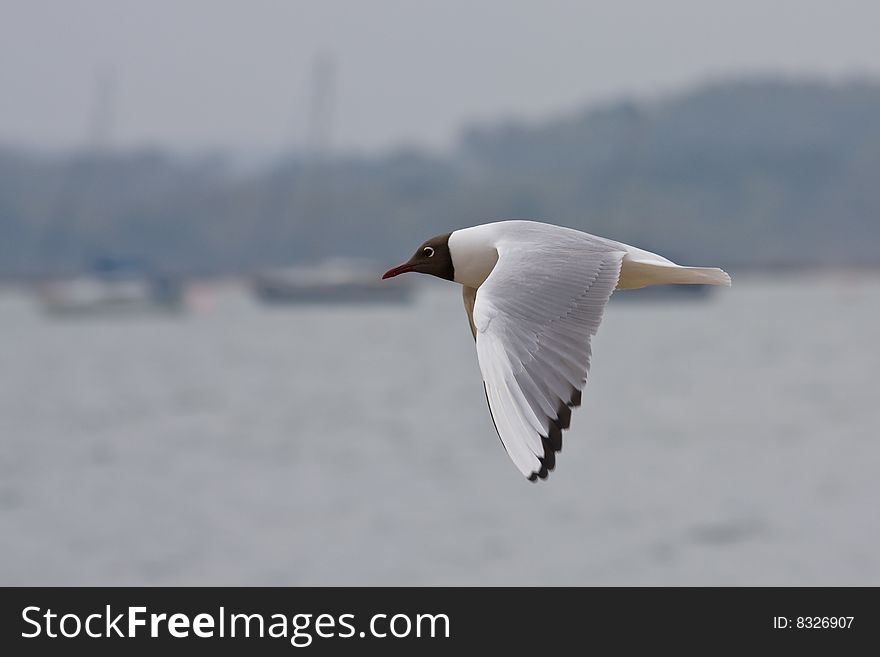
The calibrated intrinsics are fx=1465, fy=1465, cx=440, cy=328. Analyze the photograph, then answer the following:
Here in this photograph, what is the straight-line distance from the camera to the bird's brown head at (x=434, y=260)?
6773mm

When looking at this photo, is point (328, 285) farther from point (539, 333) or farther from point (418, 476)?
point (539, 333)

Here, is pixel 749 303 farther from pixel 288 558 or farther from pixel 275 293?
pixel 288 558

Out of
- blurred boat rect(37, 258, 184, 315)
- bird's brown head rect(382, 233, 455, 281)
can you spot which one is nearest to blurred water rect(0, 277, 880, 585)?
bird's brown head rect(382, 233, 455, 281)

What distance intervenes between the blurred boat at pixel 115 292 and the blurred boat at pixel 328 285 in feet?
19.6

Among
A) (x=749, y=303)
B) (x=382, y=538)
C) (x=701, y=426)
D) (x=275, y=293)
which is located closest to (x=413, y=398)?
(x=701, y=426)

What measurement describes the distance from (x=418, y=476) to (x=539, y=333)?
2473 centimetres

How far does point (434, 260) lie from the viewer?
22.2 feet

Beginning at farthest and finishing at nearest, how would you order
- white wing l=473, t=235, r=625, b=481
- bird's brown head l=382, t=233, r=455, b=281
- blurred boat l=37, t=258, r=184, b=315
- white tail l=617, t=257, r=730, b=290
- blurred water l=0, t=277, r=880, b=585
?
blurred boat l=37, t=258, r=184, b=315, blurred water l=0, t=277, r=880, b=585, bird's brown head l=382, t=233, r=455, b=281, white tail l=617, t=257, r=730, b=290, white wing l=473, t=235, r=625, b=481

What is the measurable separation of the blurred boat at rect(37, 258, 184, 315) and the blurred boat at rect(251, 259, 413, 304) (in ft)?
19.6

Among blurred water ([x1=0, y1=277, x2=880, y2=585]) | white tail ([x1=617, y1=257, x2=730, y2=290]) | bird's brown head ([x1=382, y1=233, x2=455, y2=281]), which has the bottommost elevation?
white tail ([x1=617, y1=257, x2=730, y2=290])

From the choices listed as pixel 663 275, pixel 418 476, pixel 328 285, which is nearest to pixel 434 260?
pixel 663 275

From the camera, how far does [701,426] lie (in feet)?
127

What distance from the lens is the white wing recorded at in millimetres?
5309

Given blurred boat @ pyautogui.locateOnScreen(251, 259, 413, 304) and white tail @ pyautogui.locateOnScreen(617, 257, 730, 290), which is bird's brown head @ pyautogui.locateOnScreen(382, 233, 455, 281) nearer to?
white tail @ pyautogui.locateOnScreen(617, 257, 730, 290)
